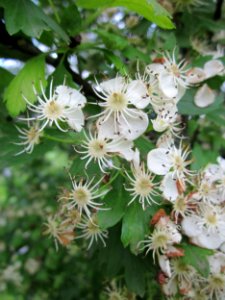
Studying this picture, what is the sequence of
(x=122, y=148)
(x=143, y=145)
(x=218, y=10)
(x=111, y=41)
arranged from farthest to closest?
(x=218, y=10) → (x=111, y=41) → (x=143, y=145) → (x=122, y=148)

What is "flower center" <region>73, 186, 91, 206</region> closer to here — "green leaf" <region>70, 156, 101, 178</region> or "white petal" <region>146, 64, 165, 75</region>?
"green leaf" <region>70, 156, 101, 178</region>

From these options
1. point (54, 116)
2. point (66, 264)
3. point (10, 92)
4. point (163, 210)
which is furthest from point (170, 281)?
point (66, 264)

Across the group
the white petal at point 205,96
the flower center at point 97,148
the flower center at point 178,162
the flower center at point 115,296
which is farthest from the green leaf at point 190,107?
the flower center at point 115,296

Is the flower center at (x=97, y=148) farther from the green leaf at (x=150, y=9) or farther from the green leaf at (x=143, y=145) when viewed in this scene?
the green leaf at (x=150, y=9)

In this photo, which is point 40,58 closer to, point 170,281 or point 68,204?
point 68,204

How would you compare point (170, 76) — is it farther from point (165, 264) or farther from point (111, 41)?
point (165, 264)

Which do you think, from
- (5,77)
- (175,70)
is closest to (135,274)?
(175,70)
